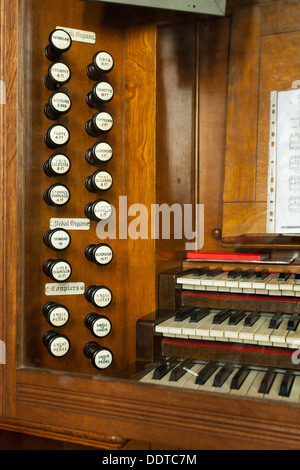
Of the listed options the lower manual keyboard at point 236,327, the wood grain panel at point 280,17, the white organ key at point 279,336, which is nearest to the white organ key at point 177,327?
the lower manual keyboard at point 236,327

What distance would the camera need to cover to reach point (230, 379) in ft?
4.94

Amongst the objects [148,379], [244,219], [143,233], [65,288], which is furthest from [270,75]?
[148,379]

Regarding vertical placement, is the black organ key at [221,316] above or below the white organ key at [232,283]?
below

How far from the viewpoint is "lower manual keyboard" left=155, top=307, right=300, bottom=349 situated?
1.53 meters

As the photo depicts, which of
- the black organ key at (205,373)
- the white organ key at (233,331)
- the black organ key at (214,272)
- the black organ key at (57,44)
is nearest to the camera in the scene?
the black organ key at (205,373)

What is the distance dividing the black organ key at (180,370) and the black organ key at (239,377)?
0.18 meters

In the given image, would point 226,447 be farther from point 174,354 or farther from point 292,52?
point 292,52

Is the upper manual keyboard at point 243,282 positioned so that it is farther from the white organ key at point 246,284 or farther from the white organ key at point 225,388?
the white organ key at point 225,388

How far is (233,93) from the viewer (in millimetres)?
2111

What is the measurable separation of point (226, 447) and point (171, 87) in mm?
1440

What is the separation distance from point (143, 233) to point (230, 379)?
2.29 feet

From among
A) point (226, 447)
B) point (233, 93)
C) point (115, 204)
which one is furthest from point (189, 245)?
point (226, 447)

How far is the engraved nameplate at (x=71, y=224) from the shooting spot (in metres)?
1.75

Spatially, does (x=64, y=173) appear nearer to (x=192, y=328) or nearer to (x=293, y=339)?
(x=192, y=328)
